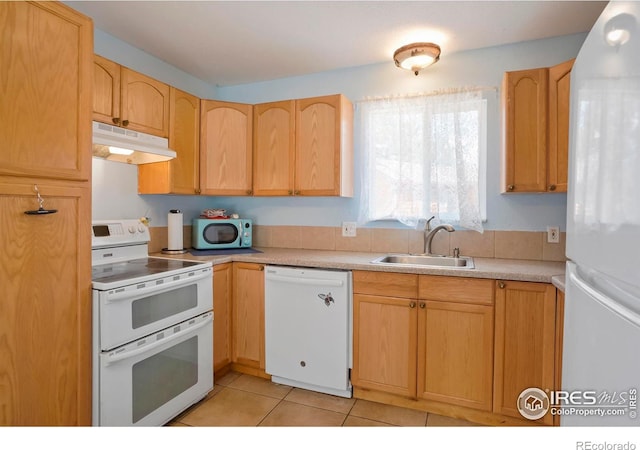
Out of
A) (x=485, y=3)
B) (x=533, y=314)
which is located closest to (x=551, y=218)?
(x=533, y=314)

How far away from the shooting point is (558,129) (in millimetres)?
1992

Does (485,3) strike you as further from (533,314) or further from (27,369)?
(27,369)

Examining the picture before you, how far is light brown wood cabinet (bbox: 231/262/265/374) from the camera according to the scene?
247 centimetres

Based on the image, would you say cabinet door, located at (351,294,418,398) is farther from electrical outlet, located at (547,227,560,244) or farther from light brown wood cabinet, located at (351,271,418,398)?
electrical outlet, located at (547,227,560,244)

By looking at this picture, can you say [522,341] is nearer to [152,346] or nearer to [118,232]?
[152,346]

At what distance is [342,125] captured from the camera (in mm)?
2592

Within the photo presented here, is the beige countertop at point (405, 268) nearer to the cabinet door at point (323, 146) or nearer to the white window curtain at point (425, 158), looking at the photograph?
the white window curtain at point (425, 158)

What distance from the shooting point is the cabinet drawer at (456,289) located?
1.93 metres

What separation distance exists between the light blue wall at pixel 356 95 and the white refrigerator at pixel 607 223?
149 centimetres

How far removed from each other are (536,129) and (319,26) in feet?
4.76

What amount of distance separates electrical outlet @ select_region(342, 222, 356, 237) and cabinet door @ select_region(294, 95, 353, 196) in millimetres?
263
